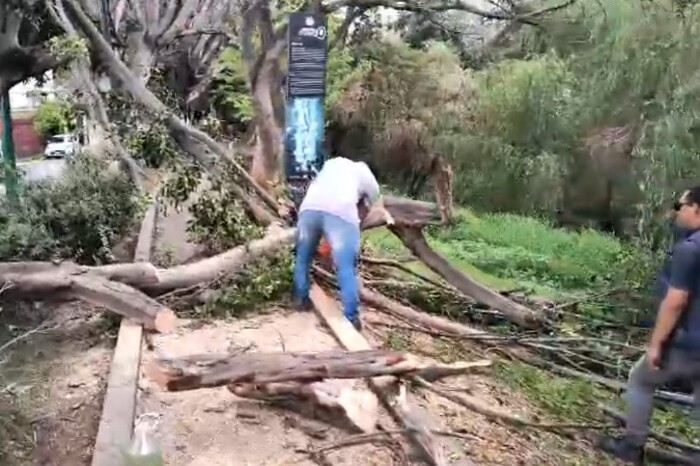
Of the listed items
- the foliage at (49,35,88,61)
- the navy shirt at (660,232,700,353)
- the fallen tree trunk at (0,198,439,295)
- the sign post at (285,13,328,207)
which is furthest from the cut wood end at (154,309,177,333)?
the foliage at (49,35,88,61)

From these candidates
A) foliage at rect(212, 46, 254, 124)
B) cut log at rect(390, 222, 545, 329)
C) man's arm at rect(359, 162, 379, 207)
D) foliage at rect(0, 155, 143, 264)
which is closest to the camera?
man's arm at rect(359, 162, 379, 207)

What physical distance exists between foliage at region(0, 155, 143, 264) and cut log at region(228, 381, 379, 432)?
329 centimetres

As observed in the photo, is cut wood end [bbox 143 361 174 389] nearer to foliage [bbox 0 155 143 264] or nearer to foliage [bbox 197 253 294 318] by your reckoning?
foliage [bbox 197 253 294 318]

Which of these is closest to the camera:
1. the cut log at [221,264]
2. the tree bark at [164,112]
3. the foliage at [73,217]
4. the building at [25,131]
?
the cut log at [221,264]

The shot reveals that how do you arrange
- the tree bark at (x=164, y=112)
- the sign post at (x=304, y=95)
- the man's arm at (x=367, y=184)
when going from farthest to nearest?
the tree bark at (x=164, y=112) < the sign post at (x=304, y=95) < the man's arm at (x=367, y=184)

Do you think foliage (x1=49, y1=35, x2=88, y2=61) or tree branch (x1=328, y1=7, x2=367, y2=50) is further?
tree branch (x1=328, y1=7, x2=367, y2=50)

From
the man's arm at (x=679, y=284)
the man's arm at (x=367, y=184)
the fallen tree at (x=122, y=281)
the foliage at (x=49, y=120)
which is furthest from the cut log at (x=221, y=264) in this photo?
the foliage at (x=49, y=120)

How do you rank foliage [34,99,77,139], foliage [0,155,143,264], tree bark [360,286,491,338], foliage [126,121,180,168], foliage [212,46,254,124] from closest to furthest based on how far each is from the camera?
tree bark [360,286,491,338], foliage [0,155,143,264], foliage [126,121,180,168], foliage [34,99,77,139], foliage [212,46,254,124]

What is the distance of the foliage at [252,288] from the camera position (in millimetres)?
6887

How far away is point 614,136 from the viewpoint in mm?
10781

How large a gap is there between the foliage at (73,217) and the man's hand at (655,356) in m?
5.16

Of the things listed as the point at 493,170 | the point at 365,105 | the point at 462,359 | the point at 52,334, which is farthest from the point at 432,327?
the point at 365,105

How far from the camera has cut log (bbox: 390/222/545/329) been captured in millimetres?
7886

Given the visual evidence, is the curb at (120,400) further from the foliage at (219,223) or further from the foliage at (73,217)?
the foliage at (219,223)
